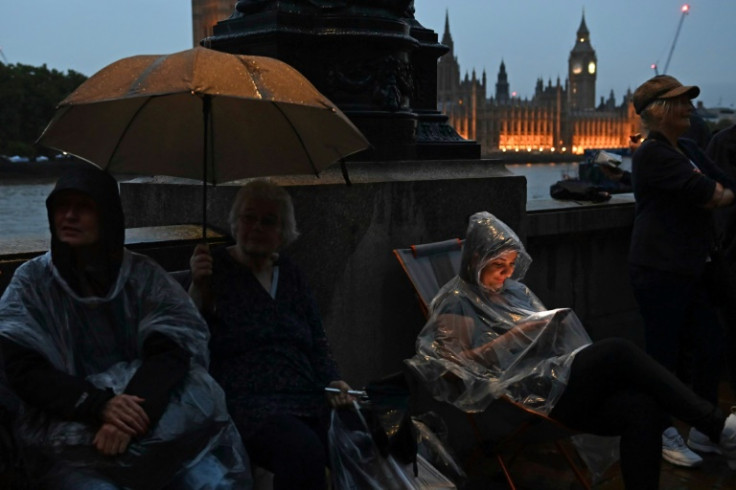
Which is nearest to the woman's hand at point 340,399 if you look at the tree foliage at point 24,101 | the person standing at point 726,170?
the person standing at point 726,170

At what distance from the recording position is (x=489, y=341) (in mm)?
3773

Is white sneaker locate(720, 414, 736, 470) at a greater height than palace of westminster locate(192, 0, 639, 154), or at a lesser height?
lesser

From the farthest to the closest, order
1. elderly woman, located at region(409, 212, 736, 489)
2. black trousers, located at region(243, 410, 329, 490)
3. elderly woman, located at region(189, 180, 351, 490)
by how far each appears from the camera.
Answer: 1. elderly woman, located at region(409, 212, 736, 489)
2. elderly woman, located at region(189, 180, 351, 490)
3. black trousers, located at region(243, 410, 329, 490)

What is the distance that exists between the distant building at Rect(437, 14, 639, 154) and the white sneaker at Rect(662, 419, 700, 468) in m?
94.1

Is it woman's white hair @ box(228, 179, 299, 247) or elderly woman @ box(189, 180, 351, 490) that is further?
woman's white hair @ box(228, 179, 299, 247)

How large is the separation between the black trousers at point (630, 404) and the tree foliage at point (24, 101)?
25451mm

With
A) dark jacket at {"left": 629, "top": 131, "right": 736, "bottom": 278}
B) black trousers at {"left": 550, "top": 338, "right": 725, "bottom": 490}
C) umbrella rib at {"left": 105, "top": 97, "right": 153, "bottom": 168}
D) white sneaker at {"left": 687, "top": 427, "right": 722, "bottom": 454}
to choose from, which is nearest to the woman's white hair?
umbrella rib at {"left": 105, "top": 97, "right": 153, "bottom": 168}

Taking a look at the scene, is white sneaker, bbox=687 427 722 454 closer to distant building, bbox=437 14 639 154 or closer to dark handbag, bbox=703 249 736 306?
dark handbag, bbox=703 249 736 306

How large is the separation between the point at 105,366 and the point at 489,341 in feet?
5.45

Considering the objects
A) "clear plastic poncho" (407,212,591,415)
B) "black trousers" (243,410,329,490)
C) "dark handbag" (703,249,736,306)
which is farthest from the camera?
"dark handbag" (703,249,736,306)

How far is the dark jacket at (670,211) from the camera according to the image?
4254 mm

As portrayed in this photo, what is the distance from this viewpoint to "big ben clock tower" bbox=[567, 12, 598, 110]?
14388cm

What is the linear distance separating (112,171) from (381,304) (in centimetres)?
162

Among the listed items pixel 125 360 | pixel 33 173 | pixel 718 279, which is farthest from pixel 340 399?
pixel 33 173
